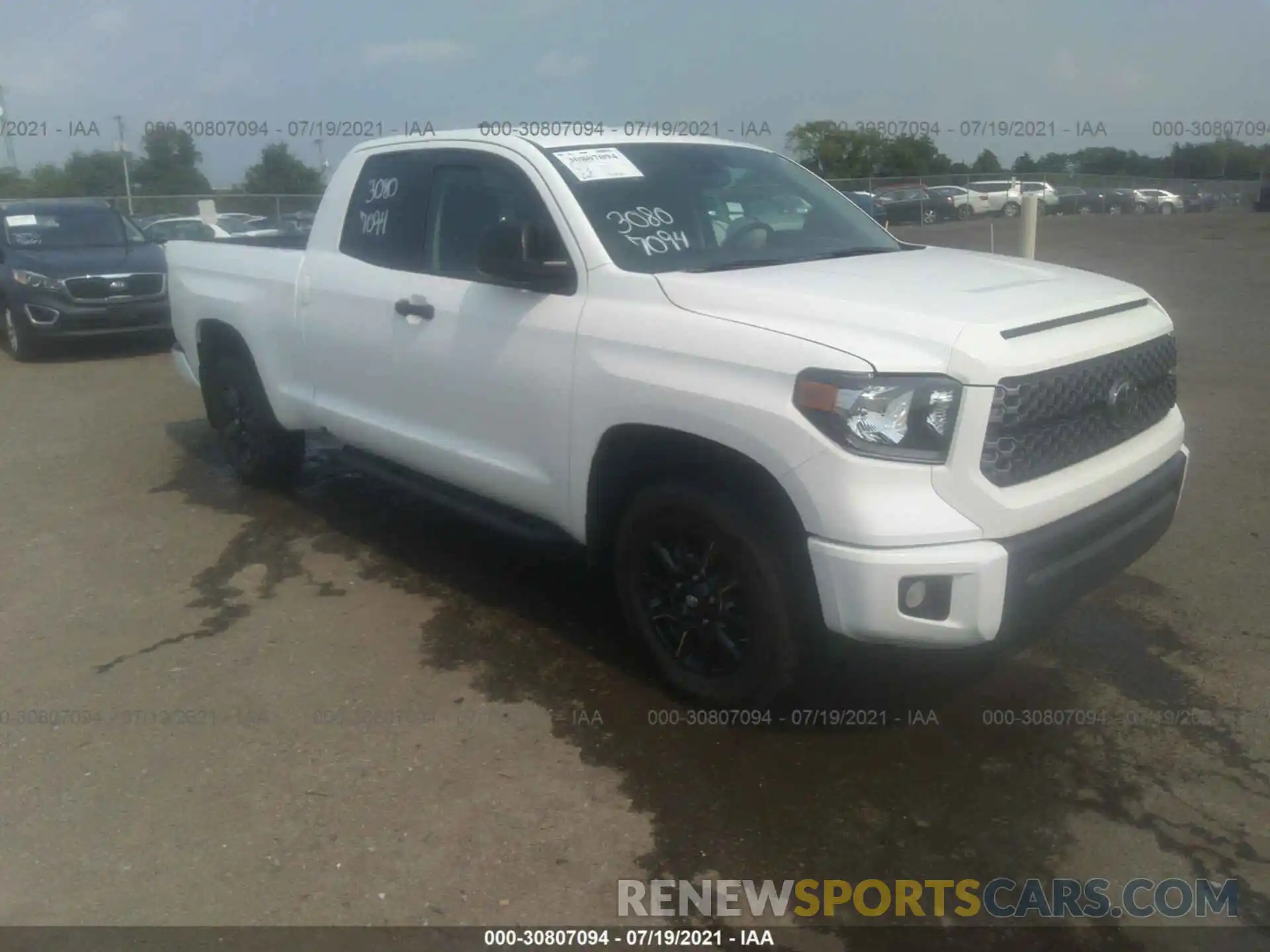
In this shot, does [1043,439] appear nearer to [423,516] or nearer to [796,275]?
[796,275]

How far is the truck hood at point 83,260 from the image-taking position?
11.8m

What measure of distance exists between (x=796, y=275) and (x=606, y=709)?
1.69 m

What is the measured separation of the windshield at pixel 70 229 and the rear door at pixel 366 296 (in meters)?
8.56

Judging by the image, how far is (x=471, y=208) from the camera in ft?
15.6

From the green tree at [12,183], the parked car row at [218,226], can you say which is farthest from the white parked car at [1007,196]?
the green tree at [12,183]

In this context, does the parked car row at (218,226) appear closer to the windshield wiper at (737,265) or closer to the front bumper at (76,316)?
the front bumper at (76,316)

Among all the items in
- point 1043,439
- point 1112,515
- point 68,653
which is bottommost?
point 68,653

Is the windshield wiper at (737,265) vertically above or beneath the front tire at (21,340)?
above

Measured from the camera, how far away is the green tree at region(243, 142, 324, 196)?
145ft

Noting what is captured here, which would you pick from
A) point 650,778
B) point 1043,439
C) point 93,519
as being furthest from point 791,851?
point 93,519

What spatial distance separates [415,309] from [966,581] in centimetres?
260

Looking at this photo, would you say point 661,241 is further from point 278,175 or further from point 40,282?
point 278,175

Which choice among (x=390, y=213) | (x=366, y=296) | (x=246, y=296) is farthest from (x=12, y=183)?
(x=366, y=296)

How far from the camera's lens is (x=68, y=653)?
15.3ft
